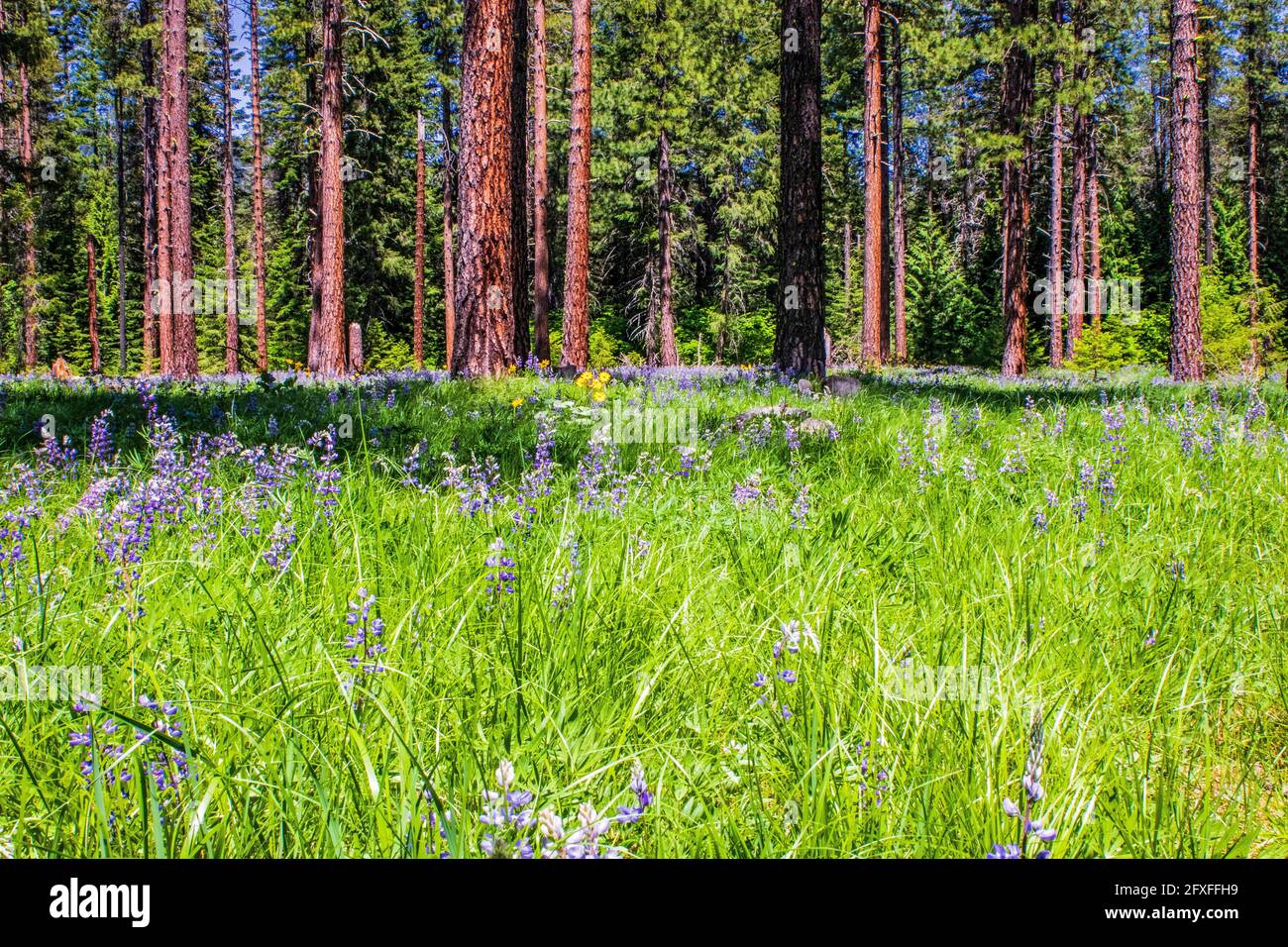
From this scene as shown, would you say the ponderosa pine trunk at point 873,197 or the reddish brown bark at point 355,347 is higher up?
the ponderosa pine trunk at point 873,197

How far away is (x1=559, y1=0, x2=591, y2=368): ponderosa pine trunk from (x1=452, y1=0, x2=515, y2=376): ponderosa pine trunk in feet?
18.8

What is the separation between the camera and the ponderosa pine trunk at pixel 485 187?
27.7 feet

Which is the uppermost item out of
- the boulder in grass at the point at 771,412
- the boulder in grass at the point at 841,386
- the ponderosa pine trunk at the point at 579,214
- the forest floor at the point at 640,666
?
the ponderosa pine trunk at the point at 579,214

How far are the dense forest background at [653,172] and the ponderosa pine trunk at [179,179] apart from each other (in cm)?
612

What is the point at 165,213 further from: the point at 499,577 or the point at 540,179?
the point at 499,577

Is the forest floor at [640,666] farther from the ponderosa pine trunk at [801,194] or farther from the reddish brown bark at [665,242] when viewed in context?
the reddish brown bark at [665,242]

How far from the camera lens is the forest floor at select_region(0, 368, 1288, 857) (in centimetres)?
145

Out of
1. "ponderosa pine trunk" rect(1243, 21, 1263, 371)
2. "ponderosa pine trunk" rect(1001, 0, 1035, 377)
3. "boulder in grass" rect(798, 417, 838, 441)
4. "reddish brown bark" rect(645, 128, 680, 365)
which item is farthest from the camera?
"ponderosa pine trunk" rect(1243, 21, 1263, 371)

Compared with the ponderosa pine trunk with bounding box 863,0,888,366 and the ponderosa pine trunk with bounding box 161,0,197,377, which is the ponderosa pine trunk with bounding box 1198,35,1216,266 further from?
the ponderosa pine trunk with bounding box 161,0,197,377

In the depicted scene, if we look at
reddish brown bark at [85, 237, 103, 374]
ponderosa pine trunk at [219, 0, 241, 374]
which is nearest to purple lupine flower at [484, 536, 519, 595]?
ponderosa pine trunk at [219, 0, 241, 374]

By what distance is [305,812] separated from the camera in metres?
1.47

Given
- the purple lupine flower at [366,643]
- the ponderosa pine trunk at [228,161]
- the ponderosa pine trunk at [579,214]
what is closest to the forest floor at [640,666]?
the purple lupine flower at [366,643]

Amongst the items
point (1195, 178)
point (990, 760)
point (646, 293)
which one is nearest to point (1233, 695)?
point (990, 760)
